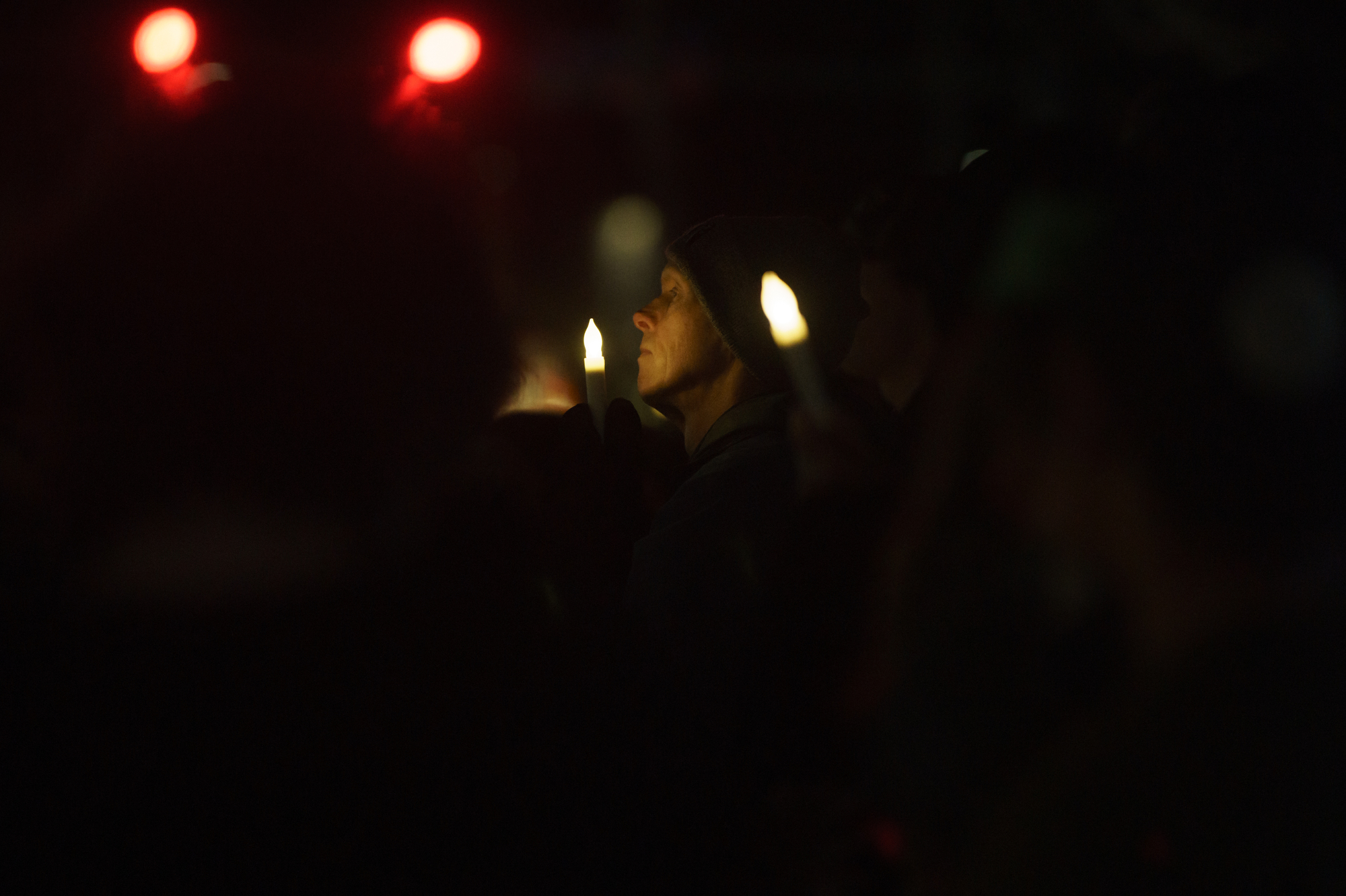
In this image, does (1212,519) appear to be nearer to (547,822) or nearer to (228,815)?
(547,822)

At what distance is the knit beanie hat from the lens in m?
3.09

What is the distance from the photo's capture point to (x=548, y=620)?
1094mm

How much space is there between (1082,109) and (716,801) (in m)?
5.16

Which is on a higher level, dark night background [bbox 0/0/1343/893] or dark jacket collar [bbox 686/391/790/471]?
dark jacket collar [bbox 686/391/790/471]

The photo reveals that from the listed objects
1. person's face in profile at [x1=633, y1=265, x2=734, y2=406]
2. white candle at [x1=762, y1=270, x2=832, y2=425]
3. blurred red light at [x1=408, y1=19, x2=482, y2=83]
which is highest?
person's face in profile at [x1=633, y1=265, x2=734, y2=406]

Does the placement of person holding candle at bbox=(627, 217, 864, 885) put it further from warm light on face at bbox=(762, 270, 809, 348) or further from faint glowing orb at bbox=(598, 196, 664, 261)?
faint glowing orb at bbox=(598, 196, 664, 261)

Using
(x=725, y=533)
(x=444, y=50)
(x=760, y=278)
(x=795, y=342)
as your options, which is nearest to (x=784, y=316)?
(x=795, y=342)

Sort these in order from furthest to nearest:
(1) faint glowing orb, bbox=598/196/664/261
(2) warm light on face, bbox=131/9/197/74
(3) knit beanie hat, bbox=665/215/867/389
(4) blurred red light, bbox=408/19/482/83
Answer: (1) faint glowing orb, bbox=598/196/664/261
(3) knit beanie hat, bbox=665/215/867/389
(4) blurred red light, bbox=408/19/482/83
(2) warm light on face, bbox=131/9/197/74

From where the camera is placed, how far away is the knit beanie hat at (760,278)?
10.1 ft

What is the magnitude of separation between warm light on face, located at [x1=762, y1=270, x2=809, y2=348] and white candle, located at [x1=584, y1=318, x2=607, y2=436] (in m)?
0.79

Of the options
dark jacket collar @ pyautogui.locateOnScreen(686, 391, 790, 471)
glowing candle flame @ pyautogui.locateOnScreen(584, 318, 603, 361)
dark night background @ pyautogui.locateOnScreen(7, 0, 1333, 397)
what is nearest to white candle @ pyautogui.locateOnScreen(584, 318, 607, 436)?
glowing candle flame @ pyautogui.locateOnScreen(584, 318, 603, 361)

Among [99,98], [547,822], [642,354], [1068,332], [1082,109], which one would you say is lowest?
[547,822]

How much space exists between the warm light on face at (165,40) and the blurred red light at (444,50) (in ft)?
0.94

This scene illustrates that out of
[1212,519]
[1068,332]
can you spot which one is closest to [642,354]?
[1068,332]
